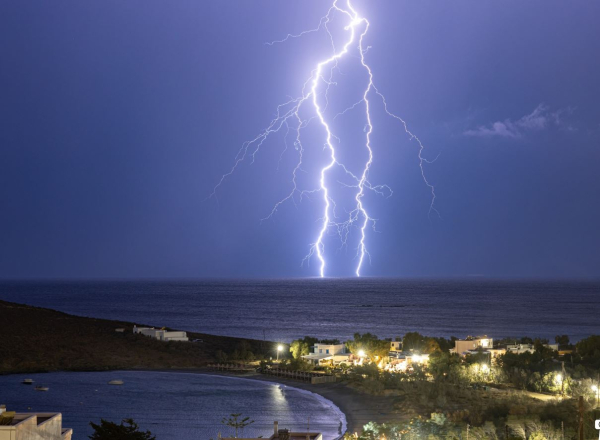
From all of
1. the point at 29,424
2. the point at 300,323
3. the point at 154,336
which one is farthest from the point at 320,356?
the point at 300,323

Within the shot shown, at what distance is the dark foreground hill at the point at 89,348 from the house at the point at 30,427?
27.8 m

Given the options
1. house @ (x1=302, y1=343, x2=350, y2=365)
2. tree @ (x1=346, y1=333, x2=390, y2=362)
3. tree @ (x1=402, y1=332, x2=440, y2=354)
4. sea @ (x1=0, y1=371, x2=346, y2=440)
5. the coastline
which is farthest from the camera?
house @ (x1=302, y1=343, x2=350, y2=365)

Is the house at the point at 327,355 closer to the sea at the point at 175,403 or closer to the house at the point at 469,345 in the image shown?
the sea at the point at 175,403

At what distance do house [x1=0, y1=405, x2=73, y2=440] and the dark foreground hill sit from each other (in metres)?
27.8

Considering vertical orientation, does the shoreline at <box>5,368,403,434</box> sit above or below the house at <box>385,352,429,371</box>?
below

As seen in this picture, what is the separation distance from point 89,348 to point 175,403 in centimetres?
1631

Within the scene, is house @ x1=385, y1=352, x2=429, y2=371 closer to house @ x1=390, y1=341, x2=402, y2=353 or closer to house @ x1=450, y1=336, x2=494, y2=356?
house @ x1=450, y1=336, x2=494, y2=356

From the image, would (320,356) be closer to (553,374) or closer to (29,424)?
(553,374)

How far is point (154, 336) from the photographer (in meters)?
44.9

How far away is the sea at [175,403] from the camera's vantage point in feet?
73.0

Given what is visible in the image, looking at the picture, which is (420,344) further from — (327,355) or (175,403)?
(175,403)

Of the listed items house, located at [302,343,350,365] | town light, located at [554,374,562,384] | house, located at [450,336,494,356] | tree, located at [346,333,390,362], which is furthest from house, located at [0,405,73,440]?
house, located at [450,336,494,356]

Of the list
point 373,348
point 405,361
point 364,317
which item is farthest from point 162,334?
point 364,317

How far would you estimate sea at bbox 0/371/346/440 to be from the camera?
73.0ft
